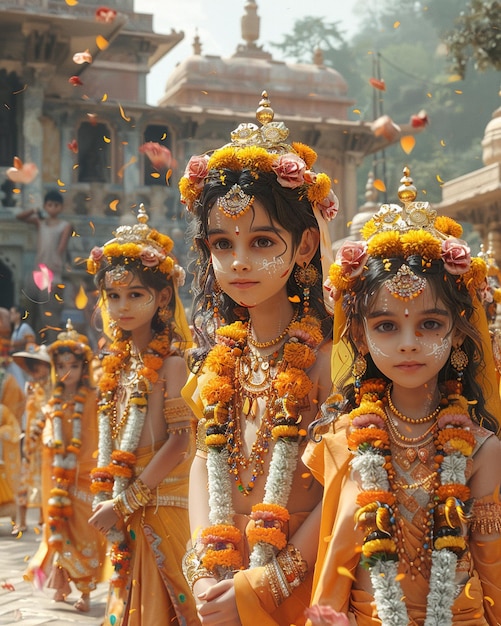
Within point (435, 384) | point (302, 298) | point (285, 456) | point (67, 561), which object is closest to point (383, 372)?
point (435, 384)

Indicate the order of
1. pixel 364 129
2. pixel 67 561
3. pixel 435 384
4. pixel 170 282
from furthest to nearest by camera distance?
pixel 364 129
pixel 67 561
pixel 170 282
pixel 435 384

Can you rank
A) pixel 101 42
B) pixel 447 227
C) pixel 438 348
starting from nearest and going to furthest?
pixel 438 348 < pixel 447 227 < pixel 101 42

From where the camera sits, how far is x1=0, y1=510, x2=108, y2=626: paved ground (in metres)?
7.52

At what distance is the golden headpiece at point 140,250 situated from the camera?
5.95 metres

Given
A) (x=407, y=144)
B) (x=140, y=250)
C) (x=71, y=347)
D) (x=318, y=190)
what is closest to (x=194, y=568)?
(x=318, y=190)

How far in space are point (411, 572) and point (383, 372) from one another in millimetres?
584

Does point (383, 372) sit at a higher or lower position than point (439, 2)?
lower

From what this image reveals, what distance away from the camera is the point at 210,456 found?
13.0 feet

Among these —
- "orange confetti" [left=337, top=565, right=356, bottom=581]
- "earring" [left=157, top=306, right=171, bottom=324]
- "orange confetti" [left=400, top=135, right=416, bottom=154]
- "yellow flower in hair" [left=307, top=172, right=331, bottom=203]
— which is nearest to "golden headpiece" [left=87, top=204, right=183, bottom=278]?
"earring" [left=157, top=306, right=171, bottom=324]

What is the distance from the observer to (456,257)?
3.38 m

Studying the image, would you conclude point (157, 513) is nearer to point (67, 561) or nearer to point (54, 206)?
point (67, 561)

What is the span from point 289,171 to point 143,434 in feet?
7.08

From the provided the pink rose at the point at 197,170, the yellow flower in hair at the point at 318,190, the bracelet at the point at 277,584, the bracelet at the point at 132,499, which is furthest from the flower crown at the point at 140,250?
the bracelet at the point at 277,584

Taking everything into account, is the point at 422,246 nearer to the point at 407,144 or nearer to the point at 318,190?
the point at 318,190
